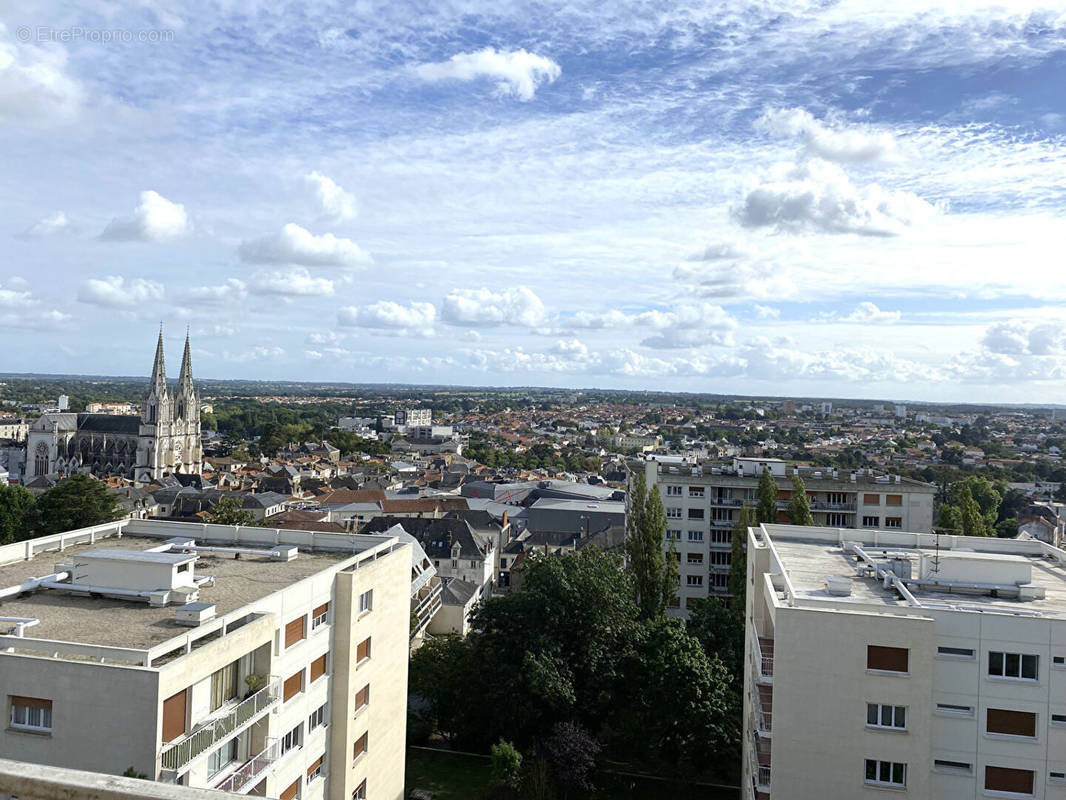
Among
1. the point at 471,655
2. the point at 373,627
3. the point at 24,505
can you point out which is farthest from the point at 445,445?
the point at 373,627

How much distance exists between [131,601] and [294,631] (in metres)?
3.46

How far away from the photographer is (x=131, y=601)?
58.1ft

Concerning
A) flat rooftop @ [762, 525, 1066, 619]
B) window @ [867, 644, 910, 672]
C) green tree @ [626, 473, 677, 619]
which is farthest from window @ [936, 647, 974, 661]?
green tree @ [626, 473, 677, 619]

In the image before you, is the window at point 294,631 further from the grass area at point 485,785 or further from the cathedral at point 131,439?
the cathedral at point 131,439

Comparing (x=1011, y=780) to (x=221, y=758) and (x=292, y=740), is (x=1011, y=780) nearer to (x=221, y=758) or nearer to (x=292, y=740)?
(x=292, y=740)

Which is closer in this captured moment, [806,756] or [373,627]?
[806,756]

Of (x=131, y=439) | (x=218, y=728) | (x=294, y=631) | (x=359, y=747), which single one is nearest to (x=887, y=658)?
(x=294, y=631)

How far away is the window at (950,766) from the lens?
1772 centimetres

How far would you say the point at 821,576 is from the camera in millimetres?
23094

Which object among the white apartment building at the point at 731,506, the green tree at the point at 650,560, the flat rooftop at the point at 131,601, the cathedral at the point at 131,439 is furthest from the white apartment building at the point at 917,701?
the cathedral at the point at 131,439

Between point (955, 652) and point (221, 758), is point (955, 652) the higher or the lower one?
the higher one

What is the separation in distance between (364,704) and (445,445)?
15703 cm

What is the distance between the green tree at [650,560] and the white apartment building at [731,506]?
13.6 ft

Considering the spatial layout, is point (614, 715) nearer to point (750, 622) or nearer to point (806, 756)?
point (750, 622)
